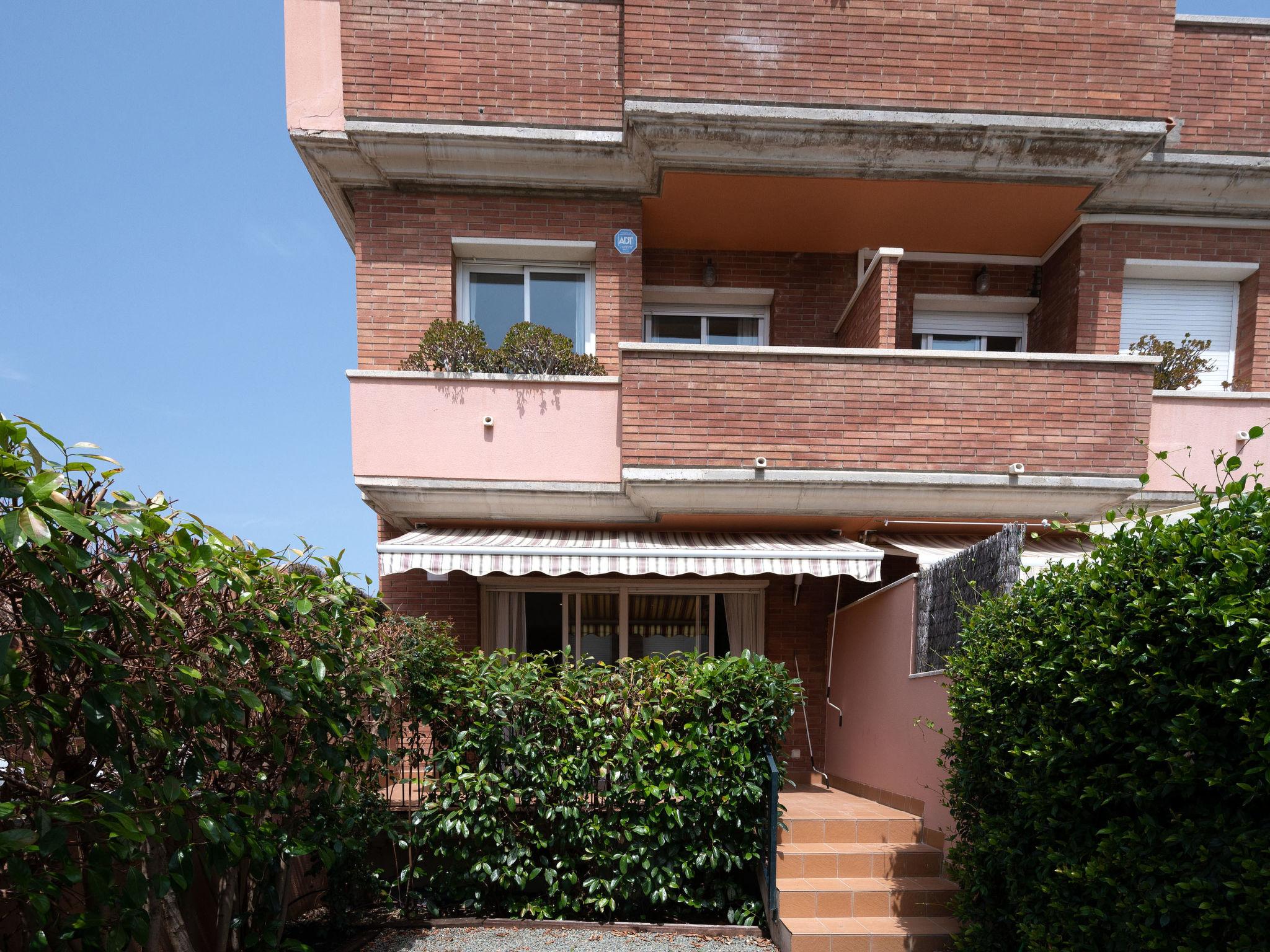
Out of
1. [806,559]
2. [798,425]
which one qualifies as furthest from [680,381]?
[806,559]

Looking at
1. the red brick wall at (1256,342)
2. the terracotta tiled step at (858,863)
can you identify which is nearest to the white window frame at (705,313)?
the red brick wall at (1256,342)

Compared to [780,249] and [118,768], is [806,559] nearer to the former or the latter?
[780,249]

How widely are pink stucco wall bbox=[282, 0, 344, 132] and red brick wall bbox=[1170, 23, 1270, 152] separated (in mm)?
12498

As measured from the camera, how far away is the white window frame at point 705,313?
12617 mm

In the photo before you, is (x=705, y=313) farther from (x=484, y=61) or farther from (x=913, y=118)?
(x=484, y=61)

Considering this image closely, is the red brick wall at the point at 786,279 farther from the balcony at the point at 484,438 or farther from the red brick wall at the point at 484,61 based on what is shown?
the balcony at the point at 484,438

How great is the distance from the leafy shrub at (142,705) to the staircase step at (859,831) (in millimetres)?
5000

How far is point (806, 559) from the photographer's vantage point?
30.6ft

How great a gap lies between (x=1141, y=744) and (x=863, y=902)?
4.43 meters

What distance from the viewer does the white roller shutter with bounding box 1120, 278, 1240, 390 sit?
37.7 ft

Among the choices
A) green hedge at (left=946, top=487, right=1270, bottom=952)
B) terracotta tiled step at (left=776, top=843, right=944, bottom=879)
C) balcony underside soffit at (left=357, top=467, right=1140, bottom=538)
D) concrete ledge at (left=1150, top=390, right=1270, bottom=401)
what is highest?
concrete ledge at (left=1150, top=390, right=1270, bottom=401)

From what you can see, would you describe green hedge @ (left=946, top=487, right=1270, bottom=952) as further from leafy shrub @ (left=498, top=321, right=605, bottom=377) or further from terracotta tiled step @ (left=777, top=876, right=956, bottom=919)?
leafy shrub @ (left=498, top=321, right=605, bottom=377)

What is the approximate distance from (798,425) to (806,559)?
1847 mm

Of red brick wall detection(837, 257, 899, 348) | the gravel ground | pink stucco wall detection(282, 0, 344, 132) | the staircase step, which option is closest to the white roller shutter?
red brick wall detection(837, 257, 899, 348)
